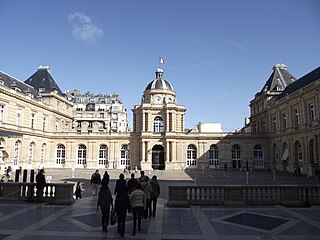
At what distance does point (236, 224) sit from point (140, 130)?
138 feet

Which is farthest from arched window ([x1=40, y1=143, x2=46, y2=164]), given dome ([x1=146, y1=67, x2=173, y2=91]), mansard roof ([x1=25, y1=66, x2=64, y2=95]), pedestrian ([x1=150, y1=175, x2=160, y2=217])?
pedestrian ([x1=150, y1=175, x2=160, y2=217])

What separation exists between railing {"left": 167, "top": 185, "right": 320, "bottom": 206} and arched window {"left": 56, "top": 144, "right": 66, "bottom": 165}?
4066 cm

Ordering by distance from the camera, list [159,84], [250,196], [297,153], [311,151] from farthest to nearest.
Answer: [159,84]
[297,153]
[311,151]
[250,196]

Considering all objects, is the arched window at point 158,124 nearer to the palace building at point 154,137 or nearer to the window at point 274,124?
the palace building at point 154,137

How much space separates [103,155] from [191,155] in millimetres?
15410

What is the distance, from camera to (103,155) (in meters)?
49.5

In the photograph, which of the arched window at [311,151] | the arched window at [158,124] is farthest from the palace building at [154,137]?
the arched window at [311,151]

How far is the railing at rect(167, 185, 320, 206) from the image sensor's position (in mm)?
12375

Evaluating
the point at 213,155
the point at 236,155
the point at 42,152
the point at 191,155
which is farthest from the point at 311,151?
the point at 42,152

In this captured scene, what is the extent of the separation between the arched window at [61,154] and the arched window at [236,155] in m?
29.1

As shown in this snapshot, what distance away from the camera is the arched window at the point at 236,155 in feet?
157

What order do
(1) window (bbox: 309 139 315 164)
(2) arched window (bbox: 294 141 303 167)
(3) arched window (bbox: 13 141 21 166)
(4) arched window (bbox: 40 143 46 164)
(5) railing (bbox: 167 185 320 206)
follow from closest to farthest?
(5) railing (bbox: 167 185 320 206) < (1) window (bbox: 309 139 315 164) < (2) arched window (bbox: 294 141 303 167) < (3) arched window (bbox: 13 141 21 166) < (4) arched window (bbox: 40 143 46 164)

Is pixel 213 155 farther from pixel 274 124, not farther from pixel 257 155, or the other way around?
pixel 274 124

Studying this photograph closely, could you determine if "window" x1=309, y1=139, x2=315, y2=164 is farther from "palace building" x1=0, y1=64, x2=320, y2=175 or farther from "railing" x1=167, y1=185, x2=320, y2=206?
"railing" x1=167, y1=185, x2=320, y2=206
